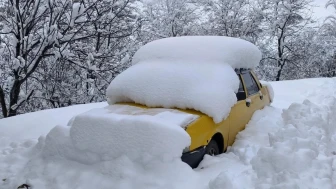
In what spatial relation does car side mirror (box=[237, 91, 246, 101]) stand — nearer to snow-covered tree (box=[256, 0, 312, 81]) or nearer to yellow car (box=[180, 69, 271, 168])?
yellow car (box=[180, 69, 271, 168])

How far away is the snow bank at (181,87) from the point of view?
4496 millimetres

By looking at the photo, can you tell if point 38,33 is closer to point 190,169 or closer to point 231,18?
point 190,169

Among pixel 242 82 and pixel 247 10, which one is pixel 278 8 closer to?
pixel 247 10

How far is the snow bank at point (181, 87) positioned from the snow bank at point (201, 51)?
154mm

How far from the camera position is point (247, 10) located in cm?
2847

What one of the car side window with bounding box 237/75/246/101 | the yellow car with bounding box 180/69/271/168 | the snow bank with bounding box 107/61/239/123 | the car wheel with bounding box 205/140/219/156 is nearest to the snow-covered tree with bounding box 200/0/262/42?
the yellow car with bounding box 180/69/271/168

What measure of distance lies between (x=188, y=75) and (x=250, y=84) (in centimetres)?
150

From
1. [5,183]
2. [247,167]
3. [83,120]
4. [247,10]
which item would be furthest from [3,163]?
[247,10]

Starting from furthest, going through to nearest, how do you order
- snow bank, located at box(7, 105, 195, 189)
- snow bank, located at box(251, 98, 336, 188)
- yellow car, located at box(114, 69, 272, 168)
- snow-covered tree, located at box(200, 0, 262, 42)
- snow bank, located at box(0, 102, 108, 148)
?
snow-covered tree, located at box(200, 0, 262, 42) → snow bank, located at box(0, 102, 108, 148) → yellow car, located at box(114, 69, 272, 168) → snow bank, located at box(7, 105, 195, 189) → snow bank, located at box(251, 98, 336, 188)

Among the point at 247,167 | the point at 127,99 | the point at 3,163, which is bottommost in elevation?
the point at 3,163

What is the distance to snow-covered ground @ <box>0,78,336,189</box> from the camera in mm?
3437

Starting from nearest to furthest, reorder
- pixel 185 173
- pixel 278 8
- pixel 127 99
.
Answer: pixel 185 173 → pixel 127 99 → pixel 278 8

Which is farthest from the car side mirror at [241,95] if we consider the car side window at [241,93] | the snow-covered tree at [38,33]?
the snow-covered tree at [38,33]

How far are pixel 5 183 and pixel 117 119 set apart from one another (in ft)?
4.80
